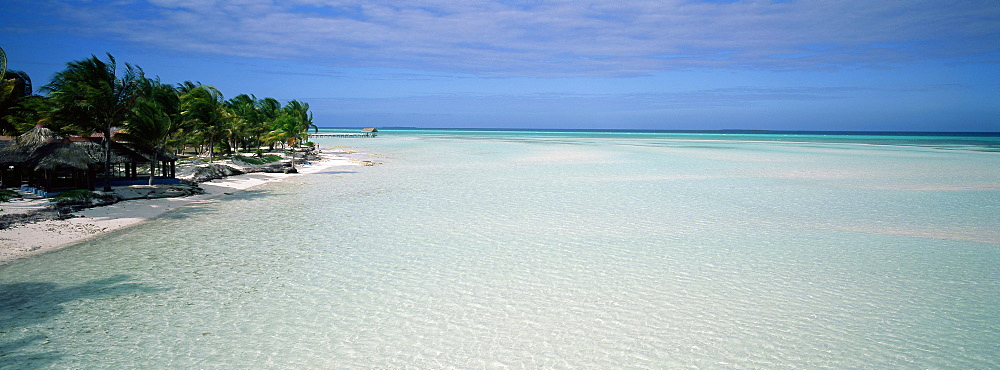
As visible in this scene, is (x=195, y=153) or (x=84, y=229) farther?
(x=195, y=153)

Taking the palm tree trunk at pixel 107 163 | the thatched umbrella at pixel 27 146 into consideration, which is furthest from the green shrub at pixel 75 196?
the thatched umbrella at pixel 27 146

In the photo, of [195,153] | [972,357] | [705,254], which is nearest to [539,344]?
[972,357]

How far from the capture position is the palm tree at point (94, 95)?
14070 millimetres

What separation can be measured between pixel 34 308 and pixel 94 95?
10.4 m

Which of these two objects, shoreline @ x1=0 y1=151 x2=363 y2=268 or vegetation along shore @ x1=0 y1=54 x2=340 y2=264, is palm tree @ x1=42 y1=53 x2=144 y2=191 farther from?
shoreline @ x1=0 y1=151 x2=363 y2=268

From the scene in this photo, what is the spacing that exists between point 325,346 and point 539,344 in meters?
2.19

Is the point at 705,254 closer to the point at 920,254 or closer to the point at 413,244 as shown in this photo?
the point at 920,254

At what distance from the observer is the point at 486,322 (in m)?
6.18

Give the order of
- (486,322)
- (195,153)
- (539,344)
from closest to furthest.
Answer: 1. (539,344)
2. (486,322)
3. (195,153)

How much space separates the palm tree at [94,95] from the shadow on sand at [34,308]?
919cm

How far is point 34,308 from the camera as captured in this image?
6.27 m

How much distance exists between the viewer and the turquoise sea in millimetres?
5301

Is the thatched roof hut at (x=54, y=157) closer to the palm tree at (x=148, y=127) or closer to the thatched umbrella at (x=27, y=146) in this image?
the thatched umbrella at (x=27, y=146)

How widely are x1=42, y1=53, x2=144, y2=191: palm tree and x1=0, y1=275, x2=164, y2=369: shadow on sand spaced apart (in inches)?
362
